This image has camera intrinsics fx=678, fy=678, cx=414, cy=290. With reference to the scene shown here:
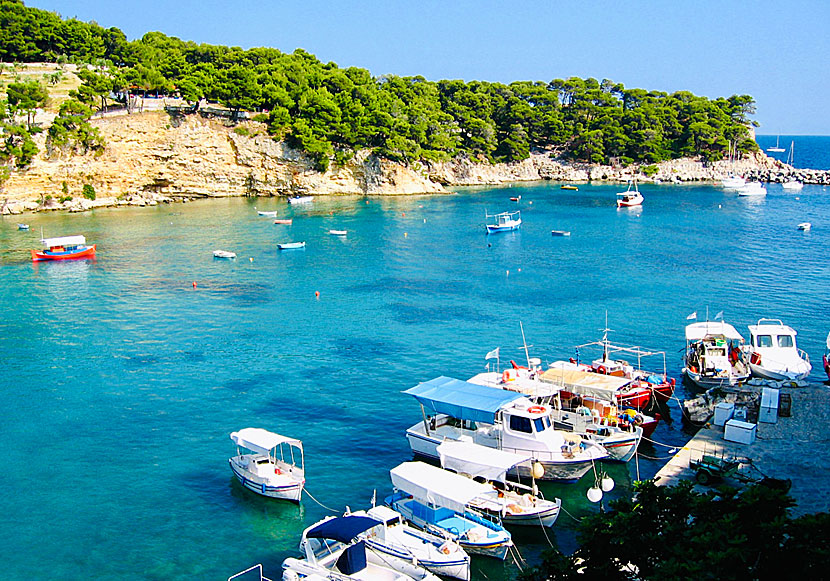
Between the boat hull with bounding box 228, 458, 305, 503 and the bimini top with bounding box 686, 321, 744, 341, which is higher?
the bimini top with bounding box 686, 321, 744, 341

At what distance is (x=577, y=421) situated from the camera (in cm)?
3212

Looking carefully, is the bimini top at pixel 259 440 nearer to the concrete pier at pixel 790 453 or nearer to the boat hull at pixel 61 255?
the concrete pier at pixel 790 453

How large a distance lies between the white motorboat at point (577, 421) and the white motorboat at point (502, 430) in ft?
2.81

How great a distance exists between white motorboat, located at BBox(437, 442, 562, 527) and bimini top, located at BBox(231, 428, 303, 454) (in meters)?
6.71

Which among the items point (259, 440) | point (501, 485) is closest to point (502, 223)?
point (501, 485)

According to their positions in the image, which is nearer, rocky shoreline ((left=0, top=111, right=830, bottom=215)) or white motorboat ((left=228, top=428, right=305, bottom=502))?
white motorboat ((left=228, top=428, right=305, bottom=502))

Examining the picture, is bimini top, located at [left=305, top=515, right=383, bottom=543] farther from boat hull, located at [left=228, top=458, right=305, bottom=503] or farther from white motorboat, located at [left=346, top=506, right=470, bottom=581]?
boat hull, located at [left=228, top=458, right=305, bottom=503]

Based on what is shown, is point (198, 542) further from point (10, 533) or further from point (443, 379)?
point (443, 379)

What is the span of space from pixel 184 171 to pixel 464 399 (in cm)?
10978

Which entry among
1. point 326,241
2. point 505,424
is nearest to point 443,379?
point 505,424

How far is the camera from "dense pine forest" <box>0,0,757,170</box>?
421 feet

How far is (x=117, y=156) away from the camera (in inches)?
4754

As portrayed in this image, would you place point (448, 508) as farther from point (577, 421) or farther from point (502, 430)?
point (577, 421)

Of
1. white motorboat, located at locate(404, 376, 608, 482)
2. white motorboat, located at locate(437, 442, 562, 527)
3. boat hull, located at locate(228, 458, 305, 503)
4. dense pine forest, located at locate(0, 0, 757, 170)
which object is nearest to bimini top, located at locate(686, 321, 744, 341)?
white motorboat, located at locate(404, 376, 608, 482)
